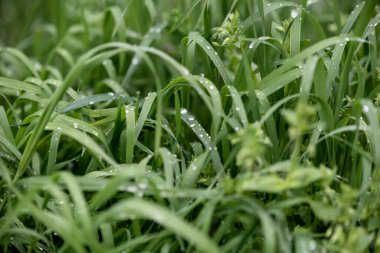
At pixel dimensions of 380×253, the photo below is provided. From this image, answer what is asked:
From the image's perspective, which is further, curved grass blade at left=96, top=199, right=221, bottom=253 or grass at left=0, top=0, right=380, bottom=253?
grass at left=0, top=0, right=380, bottom=253

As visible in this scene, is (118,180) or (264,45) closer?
(118,180)

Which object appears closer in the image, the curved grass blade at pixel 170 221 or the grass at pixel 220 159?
the curved grass blade at pixel 170 221

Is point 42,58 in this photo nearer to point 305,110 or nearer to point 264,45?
point 264,45

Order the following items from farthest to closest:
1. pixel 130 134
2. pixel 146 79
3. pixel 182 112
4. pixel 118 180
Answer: pixel 146 79 → pixel 182 112 → pixel 130 134 → pixel 118 180

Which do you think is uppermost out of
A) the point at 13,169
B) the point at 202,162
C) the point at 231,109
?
the point at 231,109

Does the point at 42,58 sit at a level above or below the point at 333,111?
below

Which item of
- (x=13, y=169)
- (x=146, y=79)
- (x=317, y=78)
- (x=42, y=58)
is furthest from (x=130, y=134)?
(x=42, y=58)

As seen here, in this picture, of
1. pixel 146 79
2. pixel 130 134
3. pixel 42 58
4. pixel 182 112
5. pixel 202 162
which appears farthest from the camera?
pixel 42 58

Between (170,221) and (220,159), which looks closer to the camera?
(170,221)
